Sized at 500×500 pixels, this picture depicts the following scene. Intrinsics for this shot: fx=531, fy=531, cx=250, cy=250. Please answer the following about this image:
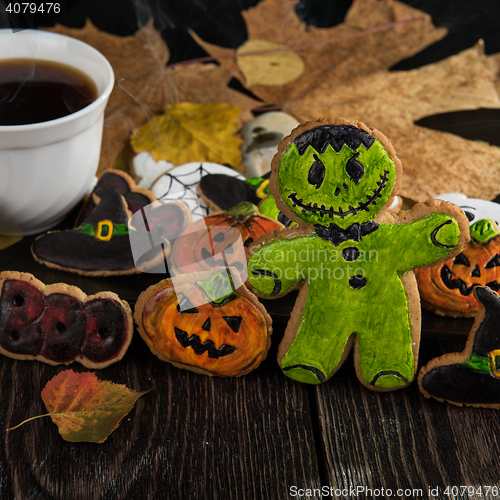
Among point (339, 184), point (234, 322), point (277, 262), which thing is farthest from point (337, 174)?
point (234, 322)

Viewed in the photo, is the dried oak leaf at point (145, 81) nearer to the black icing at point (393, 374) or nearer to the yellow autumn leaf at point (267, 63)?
the yellow autumn leaf at point (267, 63)

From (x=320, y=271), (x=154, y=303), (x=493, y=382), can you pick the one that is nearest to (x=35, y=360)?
(x=154, y=303)

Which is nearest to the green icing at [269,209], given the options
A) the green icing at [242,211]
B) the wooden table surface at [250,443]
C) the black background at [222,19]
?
the green icing at [242,211]

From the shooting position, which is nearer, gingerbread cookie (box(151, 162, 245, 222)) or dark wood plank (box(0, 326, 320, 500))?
dark wood plank (box(0, 326, 320, 500))

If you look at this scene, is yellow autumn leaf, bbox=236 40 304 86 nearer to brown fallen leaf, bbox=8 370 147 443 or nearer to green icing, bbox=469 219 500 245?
green icing, bbox=469 219 500 245

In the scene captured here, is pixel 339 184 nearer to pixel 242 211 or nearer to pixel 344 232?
pixel 344 232

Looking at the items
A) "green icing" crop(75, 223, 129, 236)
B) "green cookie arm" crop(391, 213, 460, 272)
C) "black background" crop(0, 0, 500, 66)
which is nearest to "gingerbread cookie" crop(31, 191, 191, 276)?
"green icing" crop(75, 223, 129, 236)

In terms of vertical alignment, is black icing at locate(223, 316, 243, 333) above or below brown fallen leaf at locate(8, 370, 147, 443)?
above
